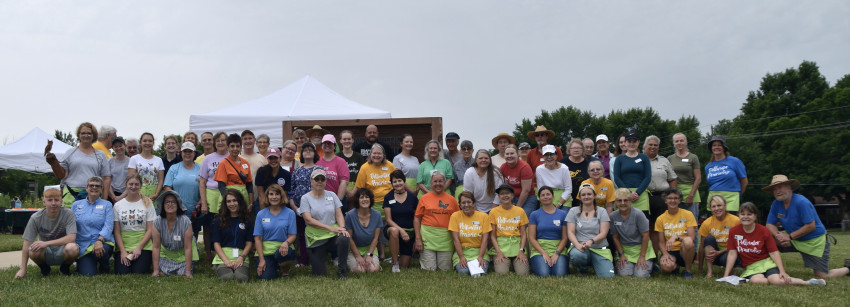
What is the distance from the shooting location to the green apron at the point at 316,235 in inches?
269

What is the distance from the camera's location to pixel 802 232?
7.09m

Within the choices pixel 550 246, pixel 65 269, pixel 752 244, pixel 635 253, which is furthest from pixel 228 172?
pixel 752 244

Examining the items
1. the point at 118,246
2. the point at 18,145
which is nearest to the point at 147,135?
the point at 118,246

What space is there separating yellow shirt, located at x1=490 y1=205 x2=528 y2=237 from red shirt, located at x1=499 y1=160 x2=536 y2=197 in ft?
1.79

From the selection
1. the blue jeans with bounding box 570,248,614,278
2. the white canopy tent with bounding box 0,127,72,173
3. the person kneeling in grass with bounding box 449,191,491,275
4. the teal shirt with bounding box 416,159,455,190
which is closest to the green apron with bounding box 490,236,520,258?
the person kneeling in grass with bounding box 449,191,491,275

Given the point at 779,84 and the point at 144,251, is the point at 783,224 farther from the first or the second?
the point at 779,84

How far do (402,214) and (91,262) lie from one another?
3.80 m

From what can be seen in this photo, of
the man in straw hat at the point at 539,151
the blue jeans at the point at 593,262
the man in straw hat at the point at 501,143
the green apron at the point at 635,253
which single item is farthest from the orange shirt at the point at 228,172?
the green apron at the point at 635,253

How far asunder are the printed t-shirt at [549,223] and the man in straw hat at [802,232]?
2.68 metres

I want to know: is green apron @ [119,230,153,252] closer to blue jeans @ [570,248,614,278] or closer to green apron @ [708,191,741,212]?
blue jeans @ [570,248,614,278]

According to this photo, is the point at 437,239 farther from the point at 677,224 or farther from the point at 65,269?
→ the point at 65,269

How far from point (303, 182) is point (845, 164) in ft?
137

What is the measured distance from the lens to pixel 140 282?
6148mm

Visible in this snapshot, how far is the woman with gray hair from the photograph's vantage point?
800 centimetres
